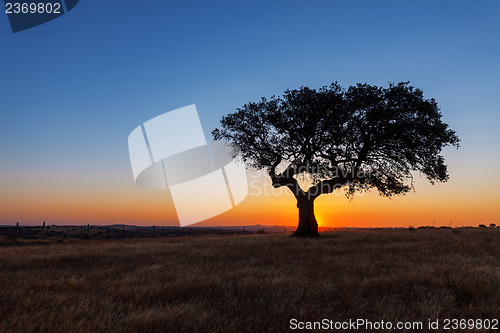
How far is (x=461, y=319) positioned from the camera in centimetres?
618

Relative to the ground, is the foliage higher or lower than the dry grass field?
higher

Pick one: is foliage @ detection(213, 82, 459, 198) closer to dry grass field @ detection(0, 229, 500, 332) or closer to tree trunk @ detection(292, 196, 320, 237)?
tree trunk @ detection(292, 196, 320, 237)

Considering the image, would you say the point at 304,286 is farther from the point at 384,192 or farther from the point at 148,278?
the point at 384,192

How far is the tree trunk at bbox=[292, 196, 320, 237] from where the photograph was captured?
27.3 metres

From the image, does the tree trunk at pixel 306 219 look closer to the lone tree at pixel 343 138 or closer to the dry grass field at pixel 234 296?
the lone tree at pixel 343 138

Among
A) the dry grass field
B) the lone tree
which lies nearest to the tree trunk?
the lone tree

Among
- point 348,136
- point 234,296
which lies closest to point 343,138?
point 348,136

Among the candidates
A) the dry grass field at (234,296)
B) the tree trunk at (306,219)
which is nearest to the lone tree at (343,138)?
the tree trunk at (306,219)

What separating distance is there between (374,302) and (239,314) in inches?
123

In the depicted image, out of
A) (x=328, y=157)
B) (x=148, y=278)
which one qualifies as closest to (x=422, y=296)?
(x=148, y=278)

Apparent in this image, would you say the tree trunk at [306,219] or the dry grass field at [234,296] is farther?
the tree trunk at [306,219]

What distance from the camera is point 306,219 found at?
27.6m

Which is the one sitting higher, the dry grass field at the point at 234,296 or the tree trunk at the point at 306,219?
the tree trunk at the point at 306,219

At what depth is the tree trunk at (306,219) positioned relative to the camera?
27328mm
